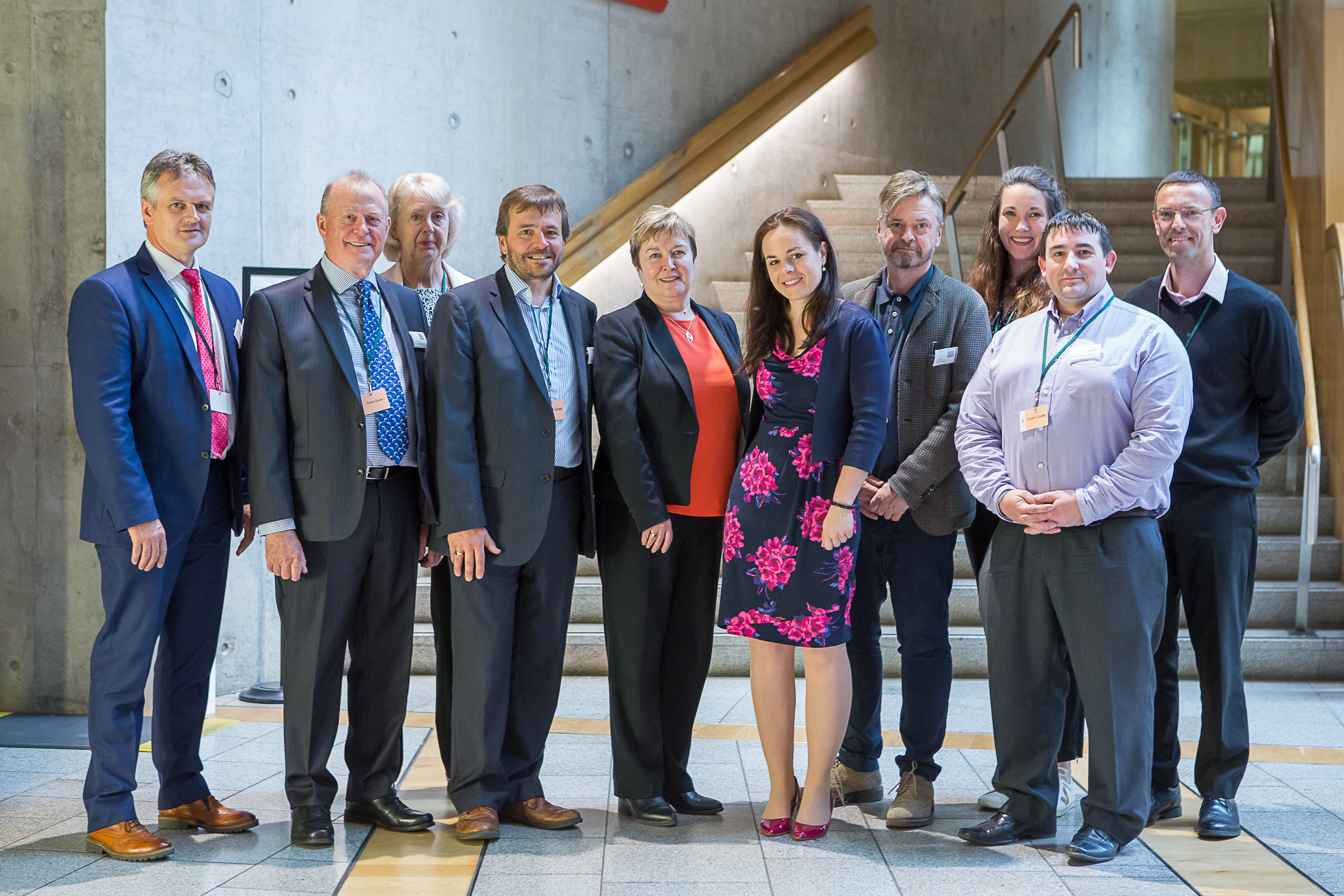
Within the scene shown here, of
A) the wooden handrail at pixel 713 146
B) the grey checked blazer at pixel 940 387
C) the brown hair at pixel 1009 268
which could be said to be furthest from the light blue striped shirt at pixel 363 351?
the wooden handrail at pixel 713 146

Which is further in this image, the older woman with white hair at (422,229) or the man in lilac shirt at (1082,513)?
the older woman with white hair at (422,229)

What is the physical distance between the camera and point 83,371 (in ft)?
9.67

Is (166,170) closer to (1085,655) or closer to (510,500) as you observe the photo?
(510,500)

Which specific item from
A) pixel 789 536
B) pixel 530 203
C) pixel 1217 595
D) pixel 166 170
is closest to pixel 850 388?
pixel 789 536

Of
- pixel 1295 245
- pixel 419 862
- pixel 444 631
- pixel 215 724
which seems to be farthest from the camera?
pixel 1295 245

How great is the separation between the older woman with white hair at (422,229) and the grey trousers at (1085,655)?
6.17 feet

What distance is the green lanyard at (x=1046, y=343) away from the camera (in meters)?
2.91

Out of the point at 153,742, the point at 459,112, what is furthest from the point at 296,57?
the point at 153,742

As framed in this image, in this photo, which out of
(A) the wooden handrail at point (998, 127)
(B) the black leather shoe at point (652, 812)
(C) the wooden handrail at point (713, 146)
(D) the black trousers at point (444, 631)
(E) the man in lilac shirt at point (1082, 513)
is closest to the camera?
(E) the man in lilac shirt at point (1082, 513)

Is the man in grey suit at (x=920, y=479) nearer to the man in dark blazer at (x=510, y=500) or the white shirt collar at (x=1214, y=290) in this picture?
the white shirt collar at (x=1214, y=290)

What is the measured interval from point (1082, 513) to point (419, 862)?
1.86 metres

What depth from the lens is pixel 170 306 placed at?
3.08 m

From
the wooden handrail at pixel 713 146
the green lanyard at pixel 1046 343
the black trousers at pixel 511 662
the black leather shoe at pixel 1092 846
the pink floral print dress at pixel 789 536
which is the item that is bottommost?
the black leather shoe at pixel 1092 846

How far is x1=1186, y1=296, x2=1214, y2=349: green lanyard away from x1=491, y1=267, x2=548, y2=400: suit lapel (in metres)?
1.76
